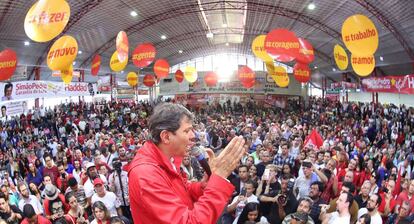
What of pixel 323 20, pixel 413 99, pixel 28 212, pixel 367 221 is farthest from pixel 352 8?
pixel 28 212

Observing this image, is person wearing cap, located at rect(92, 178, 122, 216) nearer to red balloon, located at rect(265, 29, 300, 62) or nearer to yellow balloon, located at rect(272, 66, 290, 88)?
red balloon, located at rect(265, 29, 300, 62)

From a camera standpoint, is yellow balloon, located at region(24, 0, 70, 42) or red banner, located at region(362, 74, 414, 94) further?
red banner, located at region(362, 74, 414, 94)

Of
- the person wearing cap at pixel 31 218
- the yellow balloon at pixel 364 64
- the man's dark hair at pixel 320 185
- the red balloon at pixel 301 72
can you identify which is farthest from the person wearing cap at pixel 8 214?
the red balloon at pixel 301 72

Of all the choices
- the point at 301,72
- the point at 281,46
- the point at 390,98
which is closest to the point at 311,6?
the point at 301,72

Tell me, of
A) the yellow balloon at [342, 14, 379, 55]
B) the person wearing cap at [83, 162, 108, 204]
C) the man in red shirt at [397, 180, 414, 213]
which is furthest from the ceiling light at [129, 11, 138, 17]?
the man in red shirt at [397, 180, 414, 213]

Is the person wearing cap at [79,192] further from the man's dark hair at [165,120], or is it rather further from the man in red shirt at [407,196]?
the man in red shirt at [407,196]

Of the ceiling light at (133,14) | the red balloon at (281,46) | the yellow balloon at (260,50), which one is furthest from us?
the ceiling light at (133,14)

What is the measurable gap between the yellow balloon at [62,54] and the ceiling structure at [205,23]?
8.34 meters

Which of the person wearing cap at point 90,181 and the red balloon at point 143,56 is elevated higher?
the red balloon at point 143,56

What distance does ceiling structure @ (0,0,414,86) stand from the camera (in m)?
16.8

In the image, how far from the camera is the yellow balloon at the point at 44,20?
19.0ft

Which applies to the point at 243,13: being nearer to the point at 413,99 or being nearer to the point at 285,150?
the point at 413,99

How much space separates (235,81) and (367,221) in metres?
27.4

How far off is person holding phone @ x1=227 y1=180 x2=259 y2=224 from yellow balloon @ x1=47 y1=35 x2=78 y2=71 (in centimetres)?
452
